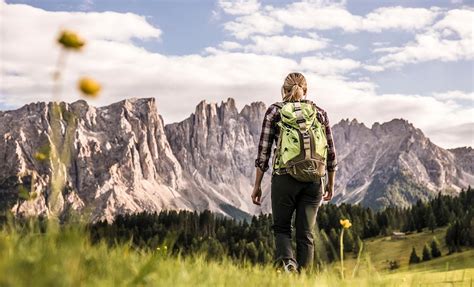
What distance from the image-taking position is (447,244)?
390 feet

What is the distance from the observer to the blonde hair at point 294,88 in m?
9.58

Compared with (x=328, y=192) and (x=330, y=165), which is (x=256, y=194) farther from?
(x=330, y=165)

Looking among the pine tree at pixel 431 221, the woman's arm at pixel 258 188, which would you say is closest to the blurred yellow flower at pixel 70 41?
the woman's arm at pixel 258 188

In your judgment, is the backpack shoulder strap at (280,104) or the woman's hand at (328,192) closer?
the backpack shoulder strap at (280,104)

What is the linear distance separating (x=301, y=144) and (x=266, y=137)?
94cm

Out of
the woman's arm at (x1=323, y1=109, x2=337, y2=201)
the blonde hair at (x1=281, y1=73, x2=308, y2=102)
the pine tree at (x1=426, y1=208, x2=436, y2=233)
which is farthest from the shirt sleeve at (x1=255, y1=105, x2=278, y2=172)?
the pine tree at (x1=426, y1=208, x2=436, y2=233)

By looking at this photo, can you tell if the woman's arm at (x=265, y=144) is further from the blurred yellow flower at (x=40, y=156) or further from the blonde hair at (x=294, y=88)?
the blurred yellow flower at (x=40, y=156)

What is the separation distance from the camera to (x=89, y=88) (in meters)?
2.48

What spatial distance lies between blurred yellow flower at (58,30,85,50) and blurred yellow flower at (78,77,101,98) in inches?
6.0

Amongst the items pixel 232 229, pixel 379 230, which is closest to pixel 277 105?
pixel 379 230

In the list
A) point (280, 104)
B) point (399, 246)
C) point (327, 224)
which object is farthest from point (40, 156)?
point (327, 224)

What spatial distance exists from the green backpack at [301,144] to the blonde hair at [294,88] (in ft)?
1.03

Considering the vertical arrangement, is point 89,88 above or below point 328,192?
above

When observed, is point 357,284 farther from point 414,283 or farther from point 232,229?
point 232,229
